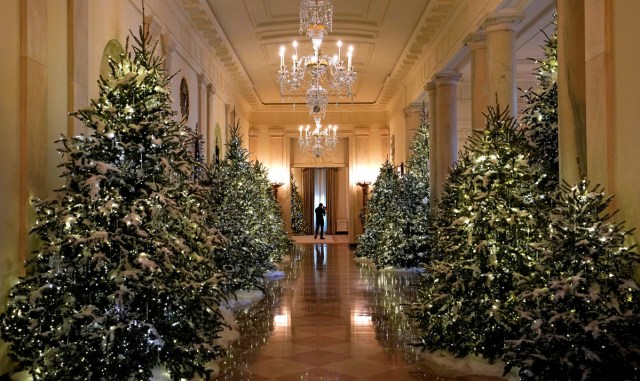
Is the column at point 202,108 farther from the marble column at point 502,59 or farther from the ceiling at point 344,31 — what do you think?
the marble column at point 502,59

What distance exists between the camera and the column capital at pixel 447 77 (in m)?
13.2

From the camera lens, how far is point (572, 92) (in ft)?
20.1

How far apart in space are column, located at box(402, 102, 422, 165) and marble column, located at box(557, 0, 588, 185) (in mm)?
11364

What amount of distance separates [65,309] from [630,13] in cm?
515

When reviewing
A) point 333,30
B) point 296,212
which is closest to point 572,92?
point 333,30

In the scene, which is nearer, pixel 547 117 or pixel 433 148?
pixel 547 117

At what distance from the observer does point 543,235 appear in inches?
202

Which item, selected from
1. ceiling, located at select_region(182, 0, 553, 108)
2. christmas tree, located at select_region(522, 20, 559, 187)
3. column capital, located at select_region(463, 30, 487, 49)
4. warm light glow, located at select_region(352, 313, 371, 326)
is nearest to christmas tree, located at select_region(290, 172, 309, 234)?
ceiling, located at select_region(182, 0, 553, 108)

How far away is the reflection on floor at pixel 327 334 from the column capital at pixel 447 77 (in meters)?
4.36

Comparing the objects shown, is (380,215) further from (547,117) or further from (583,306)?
(583,306)

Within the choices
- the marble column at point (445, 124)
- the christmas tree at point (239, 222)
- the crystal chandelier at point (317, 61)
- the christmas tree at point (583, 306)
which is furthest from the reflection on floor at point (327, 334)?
the crystal chandelier at point (317, 61)

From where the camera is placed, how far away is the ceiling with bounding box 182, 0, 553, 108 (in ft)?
39.9

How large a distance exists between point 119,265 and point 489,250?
3526mm

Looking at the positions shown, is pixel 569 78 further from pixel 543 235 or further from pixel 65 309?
pixel 65 309
